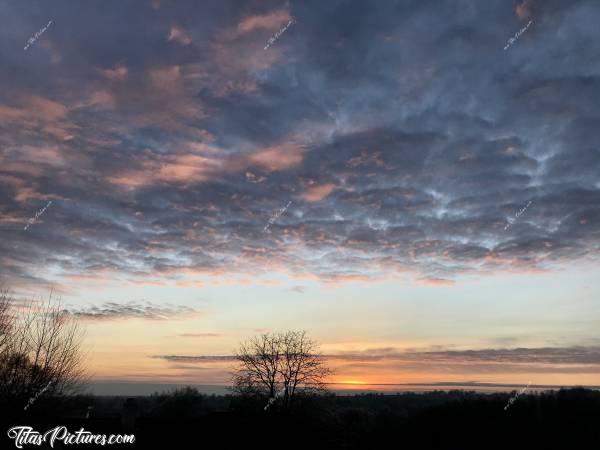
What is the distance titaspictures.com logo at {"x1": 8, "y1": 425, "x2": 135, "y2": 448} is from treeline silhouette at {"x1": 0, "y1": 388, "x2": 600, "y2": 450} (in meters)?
0.46

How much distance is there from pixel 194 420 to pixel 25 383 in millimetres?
18904

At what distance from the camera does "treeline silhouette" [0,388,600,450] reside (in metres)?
34.7

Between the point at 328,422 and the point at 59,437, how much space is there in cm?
3631

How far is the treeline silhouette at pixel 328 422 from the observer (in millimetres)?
34688

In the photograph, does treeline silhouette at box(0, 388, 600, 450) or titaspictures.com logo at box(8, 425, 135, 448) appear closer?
titaspictures.com logo at box(8, 425, 135, 448)

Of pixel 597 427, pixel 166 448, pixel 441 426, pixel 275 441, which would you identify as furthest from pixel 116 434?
pixel 597 427

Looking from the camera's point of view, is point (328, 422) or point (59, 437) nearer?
point (59, 437)

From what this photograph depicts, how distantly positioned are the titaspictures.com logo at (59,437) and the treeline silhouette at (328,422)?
1.50 ft

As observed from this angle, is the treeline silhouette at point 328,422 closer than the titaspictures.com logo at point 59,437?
No

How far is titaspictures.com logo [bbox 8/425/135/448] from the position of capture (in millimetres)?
20469

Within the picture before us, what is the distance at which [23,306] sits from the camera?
25.4 meters

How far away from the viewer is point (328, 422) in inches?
2138

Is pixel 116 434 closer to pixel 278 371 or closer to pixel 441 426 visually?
pixel 278 371

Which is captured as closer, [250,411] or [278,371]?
[250,411]
